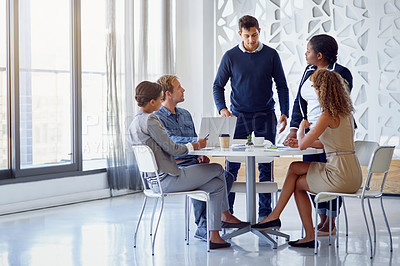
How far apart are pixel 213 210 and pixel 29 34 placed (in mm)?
2946

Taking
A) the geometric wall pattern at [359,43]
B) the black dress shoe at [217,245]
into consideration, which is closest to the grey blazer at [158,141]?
the black dress shoe at [217,245]

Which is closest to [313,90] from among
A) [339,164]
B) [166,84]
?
[339,164]

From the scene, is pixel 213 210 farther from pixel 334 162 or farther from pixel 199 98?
pixel 199 98

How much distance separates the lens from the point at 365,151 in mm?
4371

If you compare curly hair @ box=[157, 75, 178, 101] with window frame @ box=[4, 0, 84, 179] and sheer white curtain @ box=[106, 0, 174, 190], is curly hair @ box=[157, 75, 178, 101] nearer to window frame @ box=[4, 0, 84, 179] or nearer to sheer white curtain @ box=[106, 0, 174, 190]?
window frame @ box=[4, 0, 84, 179]

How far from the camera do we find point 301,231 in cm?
482

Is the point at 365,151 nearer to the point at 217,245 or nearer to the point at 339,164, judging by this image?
the point at 339,164

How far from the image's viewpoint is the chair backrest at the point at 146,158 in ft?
12.9

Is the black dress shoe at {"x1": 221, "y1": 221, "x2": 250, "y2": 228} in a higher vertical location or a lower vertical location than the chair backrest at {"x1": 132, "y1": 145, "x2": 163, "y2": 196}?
lower

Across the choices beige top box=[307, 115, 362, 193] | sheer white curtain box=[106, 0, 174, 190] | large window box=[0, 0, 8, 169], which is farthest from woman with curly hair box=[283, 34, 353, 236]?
large window box=[0, 0, 8, 169]

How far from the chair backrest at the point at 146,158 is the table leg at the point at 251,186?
0.75 metres

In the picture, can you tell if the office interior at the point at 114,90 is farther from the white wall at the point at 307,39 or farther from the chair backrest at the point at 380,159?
the chair backrest at the point at 380,159

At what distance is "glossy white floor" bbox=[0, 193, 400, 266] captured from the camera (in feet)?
12.9

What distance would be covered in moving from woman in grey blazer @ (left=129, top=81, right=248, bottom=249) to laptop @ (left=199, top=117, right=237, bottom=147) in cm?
17
